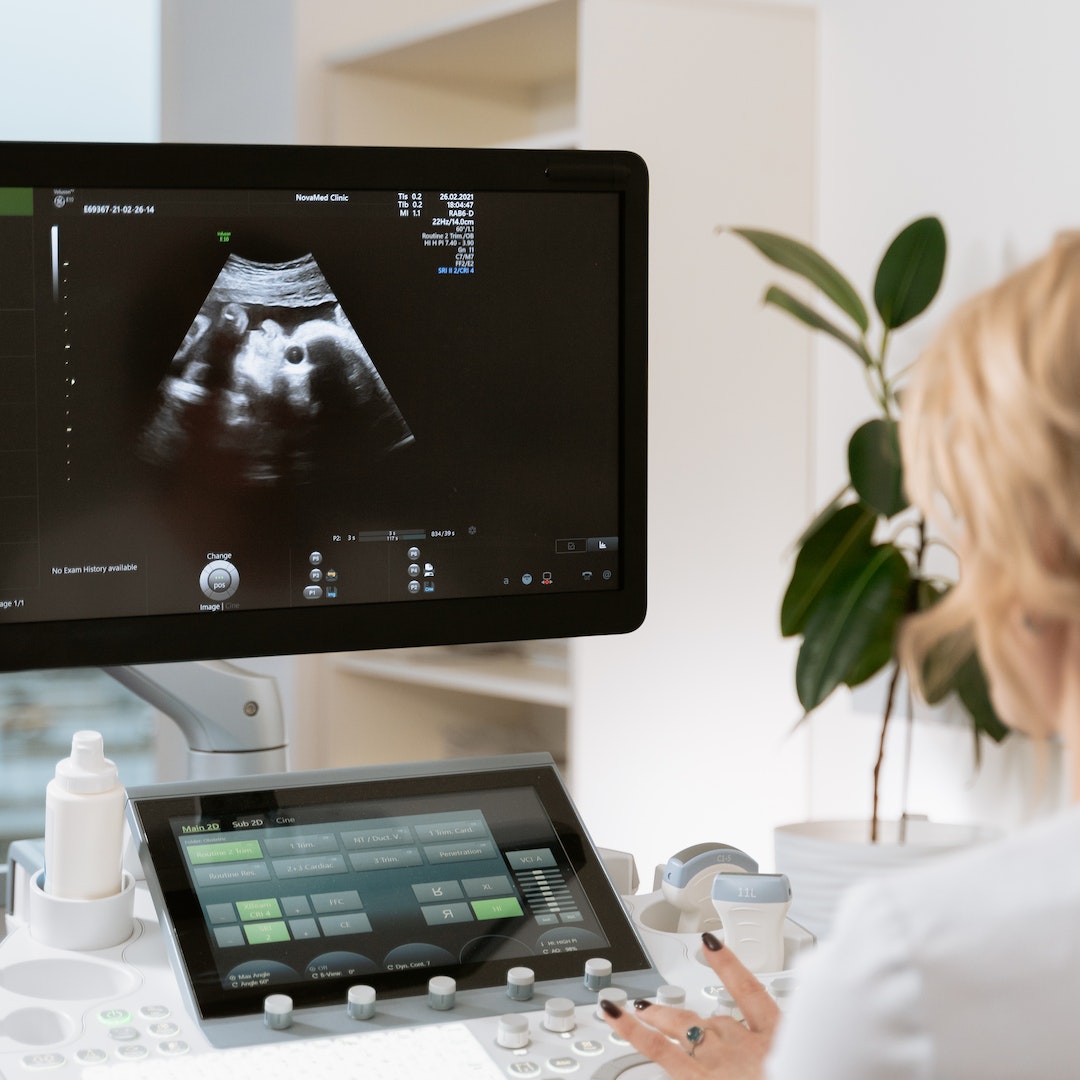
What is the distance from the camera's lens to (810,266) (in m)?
2.03

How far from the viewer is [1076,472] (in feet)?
1.95

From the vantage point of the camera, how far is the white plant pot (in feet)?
6.13

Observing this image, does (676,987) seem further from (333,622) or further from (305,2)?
→ (305,2)

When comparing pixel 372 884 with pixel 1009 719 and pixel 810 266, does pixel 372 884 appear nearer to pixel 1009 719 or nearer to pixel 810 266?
pixel 1009 719

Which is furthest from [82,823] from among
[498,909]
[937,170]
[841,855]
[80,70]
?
[80,70]

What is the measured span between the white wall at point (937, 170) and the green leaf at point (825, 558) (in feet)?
1.06

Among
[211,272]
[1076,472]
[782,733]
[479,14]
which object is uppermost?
[479,14]

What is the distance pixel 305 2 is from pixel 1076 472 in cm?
232

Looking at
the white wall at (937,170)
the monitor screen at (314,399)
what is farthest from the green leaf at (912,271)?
the monitor screen at (314,399)

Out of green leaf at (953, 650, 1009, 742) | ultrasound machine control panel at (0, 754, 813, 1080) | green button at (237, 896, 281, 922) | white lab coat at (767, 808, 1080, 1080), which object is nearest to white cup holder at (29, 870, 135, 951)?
ultrasound machine control panel at (0, 754, 813, 1080)

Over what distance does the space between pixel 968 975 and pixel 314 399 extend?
2.22 feet

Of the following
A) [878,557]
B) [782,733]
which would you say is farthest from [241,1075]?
[782,733]

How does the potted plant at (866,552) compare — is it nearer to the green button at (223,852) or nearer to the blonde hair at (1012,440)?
the green button at (223,852)

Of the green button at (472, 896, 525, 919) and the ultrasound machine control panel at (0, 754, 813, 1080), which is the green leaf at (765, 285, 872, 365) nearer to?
the ultrasound machine control panel at (0, 754, 813, 1080)
